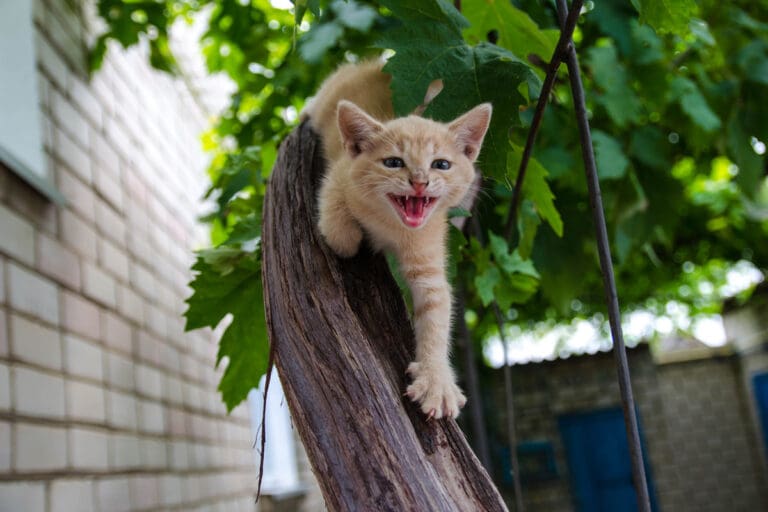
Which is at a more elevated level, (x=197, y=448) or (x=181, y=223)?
(x=181, y=223)

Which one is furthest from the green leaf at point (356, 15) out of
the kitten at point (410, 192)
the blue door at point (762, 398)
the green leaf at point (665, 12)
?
the blue door at point (762, 398)

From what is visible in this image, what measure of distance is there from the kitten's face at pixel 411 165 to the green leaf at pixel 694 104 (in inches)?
42.3

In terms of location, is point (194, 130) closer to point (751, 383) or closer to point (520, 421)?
point (520, 421)

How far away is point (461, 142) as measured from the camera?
1245mm

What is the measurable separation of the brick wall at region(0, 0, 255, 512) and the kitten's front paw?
127 cm

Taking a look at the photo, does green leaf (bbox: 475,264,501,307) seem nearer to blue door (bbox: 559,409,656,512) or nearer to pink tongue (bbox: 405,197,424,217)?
pink tongue (bbox: 405,197,424,217)

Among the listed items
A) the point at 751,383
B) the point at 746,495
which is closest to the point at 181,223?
the point at 751,383

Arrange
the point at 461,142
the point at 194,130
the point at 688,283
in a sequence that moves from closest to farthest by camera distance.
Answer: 1. the point at 461,142
2. the point at 194,130
3. the point at 688,283

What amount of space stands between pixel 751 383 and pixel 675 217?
659cm

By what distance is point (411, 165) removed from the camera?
1195 mm

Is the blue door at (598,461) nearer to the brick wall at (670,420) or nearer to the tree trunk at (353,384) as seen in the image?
the brick wall at (670,420)

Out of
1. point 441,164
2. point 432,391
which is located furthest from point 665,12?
point 432,391

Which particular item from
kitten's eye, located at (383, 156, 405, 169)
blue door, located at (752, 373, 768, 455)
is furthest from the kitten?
blue door, located at (752, 373, 768, 455)

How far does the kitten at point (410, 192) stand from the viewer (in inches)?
45.6
